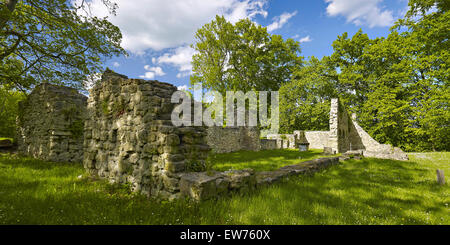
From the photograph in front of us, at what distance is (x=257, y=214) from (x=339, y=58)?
3099 cm

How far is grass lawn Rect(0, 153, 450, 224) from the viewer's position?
3057 mm

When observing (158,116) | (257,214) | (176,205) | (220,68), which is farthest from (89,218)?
(220,68)

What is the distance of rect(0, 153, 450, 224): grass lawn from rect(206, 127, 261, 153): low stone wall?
1187 centimetres

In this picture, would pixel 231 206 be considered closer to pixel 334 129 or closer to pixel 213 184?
pixel 213 184

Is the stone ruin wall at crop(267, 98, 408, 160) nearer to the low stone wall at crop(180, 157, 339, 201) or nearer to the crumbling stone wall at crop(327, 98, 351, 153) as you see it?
the crumbling stone wall at crop(327, 98, 351, 153)

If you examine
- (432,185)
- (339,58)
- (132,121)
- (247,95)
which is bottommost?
(432,185)

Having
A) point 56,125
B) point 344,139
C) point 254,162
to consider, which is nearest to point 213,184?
point 254,162

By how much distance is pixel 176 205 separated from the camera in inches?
134

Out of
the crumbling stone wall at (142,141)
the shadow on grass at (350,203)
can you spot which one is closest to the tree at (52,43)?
the crumbling stone wall at (142,141)

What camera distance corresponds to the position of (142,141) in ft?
15.4

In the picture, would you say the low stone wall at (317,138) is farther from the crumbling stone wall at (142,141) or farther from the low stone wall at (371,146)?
the crumbling stone wall at (142,141)
